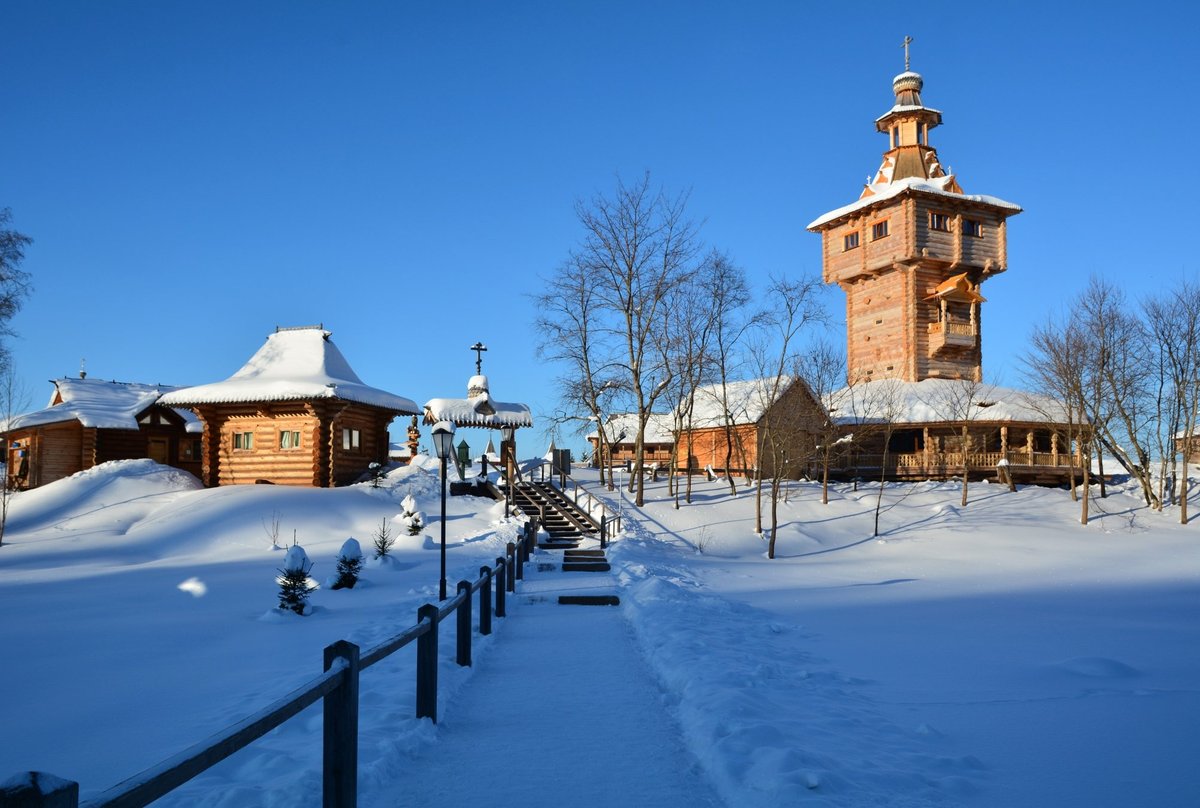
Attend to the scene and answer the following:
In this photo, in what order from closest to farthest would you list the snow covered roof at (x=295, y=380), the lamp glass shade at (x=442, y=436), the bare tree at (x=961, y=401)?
the lamp glass shade at (x=442, y=436) < the snow covered roof at (x=295, y=380) < the bare tree at (x=961, y=401)

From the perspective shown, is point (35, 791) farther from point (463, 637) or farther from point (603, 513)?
point (603, 513)

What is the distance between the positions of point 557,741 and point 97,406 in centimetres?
3858

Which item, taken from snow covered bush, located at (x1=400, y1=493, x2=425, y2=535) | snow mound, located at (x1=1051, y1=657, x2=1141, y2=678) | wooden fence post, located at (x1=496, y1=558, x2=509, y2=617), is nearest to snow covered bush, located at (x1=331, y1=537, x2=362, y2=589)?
wooden fence post, located at (x1=496, y1=558, x2=509, y2=617)

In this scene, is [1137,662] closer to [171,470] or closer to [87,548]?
[87,548]

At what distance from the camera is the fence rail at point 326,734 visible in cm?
208

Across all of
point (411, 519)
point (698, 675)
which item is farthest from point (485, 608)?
point (411, 519)

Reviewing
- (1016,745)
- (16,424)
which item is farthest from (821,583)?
(16,424)

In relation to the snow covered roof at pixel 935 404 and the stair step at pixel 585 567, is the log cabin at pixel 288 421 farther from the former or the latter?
the snow covered roof at pixel 935 404

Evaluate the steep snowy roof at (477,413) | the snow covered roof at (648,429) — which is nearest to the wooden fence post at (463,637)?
the steep snowy roof at (477,413)

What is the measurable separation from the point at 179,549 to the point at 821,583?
1710cm

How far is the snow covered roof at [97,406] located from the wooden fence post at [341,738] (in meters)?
37.0

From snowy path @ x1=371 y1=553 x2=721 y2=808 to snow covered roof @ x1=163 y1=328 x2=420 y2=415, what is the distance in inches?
855

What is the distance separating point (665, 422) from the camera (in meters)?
51.0

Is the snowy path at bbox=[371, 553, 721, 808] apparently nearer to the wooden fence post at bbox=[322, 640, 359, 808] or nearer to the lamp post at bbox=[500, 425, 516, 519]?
the wooden fence post at bbox=[322, 640, 359, 808]
